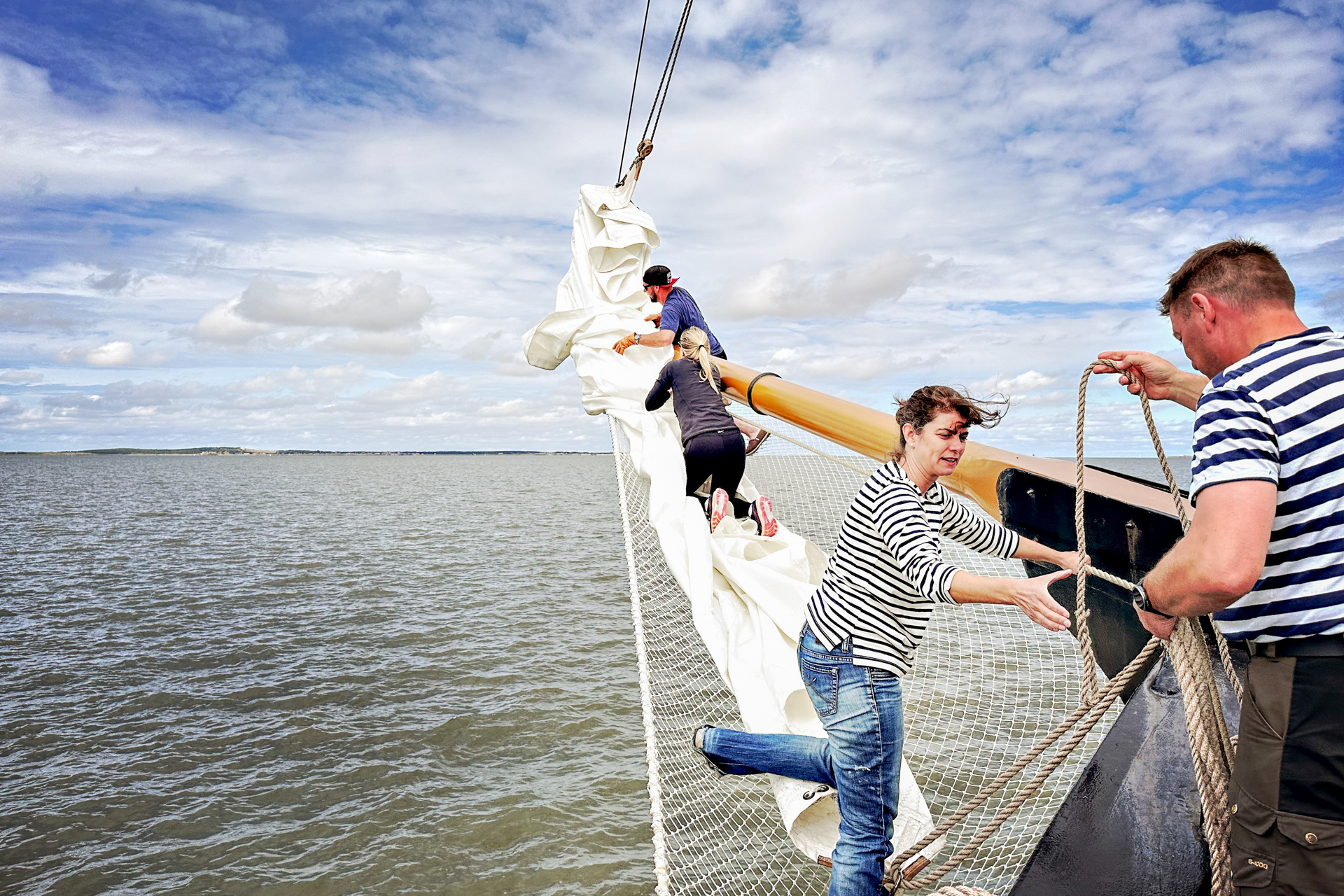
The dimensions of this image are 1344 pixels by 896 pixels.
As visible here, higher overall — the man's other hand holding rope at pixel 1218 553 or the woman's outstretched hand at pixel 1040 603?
the man's other hand holding rope at pixel 1218 553

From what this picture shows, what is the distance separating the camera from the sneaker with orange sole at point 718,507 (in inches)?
153

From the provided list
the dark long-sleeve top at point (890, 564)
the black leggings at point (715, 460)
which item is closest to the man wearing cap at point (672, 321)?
the black leggings at point (715, 460)

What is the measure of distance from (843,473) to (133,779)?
5.31 meters

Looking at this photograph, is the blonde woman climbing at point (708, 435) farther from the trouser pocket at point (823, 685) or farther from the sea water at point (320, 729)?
the sea water at point (320, 729)

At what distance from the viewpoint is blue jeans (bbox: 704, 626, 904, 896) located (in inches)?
77.3

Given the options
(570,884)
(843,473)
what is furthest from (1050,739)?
(843,473)

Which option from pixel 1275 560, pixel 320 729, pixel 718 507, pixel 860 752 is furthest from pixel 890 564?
pixel 320 729

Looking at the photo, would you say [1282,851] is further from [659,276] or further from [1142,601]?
[659,276]

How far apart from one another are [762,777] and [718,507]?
173 centimetres

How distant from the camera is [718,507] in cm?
393

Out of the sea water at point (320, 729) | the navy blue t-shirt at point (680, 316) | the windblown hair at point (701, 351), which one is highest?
the navy blue t-shirt at point (680, 316)

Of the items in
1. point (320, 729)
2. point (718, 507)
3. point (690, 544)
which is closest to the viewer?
point (690, 544)

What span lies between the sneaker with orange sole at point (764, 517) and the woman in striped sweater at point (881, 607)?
5.84ft

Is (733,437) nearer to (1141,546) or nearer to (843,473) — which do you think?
(843,473)
